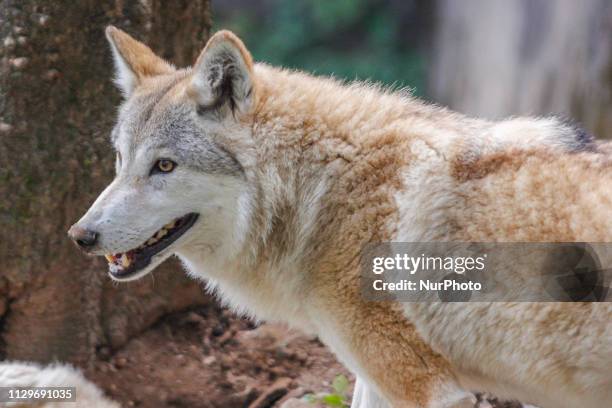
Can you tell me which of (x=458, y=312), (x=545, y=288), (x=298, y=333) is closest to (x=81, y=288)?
(x=298, y=333)

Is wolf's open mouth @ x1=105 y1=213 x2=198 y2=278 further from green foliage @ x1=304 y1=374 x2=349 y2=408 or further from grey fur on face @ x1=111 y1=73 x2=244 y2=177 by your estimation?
green foliage @ x1=304 y1=374 x2=349 y2=408

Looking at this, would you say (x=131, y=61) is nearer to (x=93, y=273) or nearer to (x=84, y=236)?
(x=84, y=236)

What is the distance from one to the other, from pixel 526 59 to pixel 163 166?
739 cm

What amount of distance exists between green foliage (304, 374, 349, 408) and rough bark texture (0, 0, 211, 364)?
126cm

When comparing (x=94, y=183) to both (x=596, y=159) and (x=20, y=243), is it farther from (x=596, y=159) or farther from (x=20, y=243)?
(x=596, y=159)

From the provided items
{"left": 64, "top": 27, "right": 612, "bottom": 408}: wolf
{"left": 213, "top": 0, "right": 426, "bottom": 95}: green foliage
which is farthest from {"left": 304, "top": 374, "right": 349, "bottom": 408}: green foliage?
{"left": 213, "top": 0, "right": 426, "bottom": 95}: green foliage

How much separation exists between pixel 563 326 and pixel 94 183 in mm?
2742

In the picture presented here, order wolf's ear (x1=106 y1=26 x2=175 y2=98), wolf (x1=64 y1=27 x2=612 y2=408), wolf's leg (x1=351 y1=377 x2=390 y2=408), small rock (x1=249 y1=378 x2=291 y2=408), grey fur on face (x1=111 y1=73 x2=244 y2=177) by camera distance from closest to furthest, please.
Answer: wolf (x1=64 y1=27 x2=612 y2=408) < grey fur on face (x1=111 y1=73 x2=244 y2=177) < wolf's leg (x1=351 y1=377 x2=390 y2=408) < wolf's ear (x1=106 y1=26 x2=175 y2=98) < small rock (x1=249 y1=378 x2=291 y2=408)

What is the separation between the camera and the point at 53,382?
447 cm

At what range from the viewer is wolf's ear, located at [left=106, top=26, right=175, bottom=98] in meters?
4.31

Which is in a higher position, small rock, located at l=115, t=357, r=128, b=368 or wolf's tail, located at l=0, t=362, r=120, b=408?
small rock, located at l=115, t=357, r=128, b=368

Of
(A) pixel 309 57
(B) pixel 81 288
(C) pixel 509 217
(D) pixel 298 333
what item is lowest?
(B) pixel 81 288

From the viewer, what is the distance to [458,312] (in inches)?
143

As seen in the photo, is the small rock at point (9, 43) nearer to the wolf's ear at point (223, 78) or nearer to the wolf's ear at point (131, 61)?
the wolf's ear at point (131, 61)
